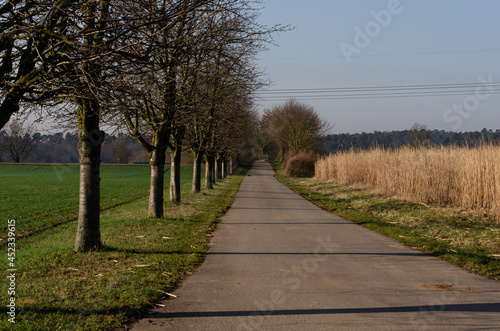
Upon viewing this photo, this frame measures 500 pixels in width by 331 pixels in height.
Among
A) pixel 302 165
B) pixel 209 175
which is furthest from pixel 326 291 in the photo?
pixel 302 165

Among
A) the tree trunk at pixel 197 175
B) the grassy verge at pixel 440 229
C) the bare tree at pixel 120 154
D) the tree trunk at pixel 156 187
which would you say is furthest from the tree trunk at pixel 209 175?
the bare tree at pixel 120 154

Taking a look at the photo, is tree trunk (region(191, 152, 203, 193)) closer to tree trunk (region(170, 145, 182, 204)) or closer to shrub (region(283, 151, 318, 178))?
tree trunk (region(170, 145, 182, 204))

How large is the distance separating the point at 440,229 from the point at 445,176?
480 centimetres

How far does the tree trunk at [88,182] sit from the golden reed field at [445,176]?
10.8m

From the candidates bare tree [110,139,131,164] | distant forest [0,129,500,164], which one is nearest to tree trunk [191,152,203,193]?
distant forest [0,129,500,164]

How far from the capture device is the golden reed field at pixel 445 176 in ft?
42.3

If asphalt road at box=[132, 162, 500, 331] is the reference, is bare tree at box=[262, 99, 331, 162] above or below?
above

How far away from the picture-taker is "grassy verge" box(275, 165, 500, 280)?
310 inches

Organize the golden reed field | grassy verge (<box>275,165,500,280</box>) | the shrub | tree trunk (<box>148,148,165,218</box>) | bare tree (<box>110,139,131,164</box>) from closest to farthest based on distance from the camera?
grassy verge (<box>275,165,500,280</box>)
the golden reed field
tree trunk (<box>148,148,165,218</box>)
the shrub
bare tree (<box>110,139,131,164</box>)

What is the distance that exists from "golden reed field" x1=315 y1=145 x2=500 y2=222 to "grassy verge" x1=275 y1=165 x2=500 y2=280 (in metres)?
0.63

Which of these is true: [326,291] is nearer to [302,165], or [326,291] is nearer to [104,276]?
[104,276]

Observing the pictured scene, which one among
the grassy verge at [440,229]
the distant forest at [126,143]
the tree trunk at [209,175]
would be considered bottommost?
the grassy verge at [440,229]

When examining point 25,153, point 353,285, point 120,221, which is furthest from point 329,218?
point 25,153

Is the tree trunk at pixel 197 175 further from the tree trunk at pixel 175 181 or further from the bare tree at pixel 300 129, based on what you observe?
the bare tree at pixel 300 129
